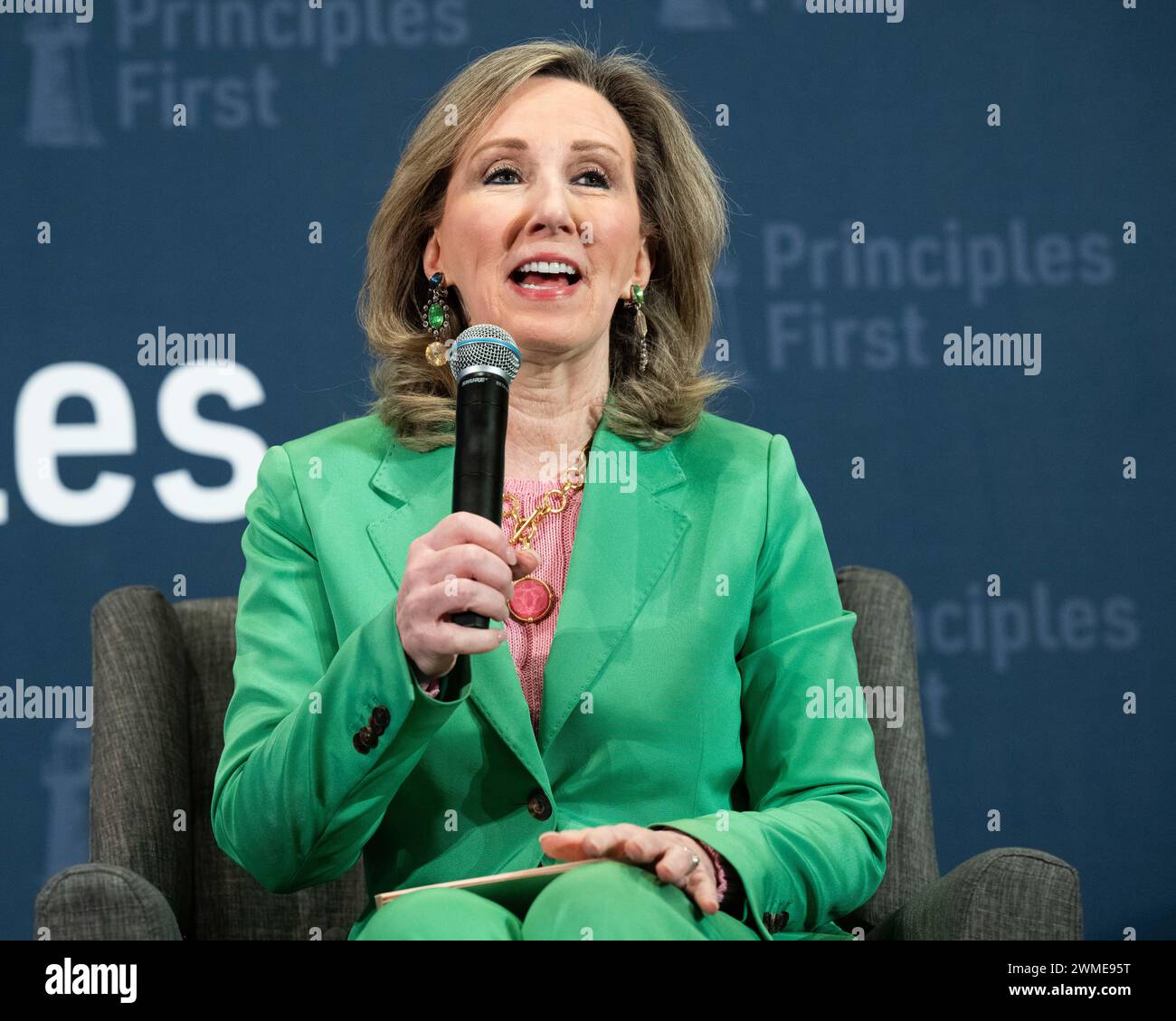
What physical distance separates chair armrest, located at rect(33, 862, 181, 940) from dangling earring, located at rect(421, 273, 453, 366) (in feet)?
2.53

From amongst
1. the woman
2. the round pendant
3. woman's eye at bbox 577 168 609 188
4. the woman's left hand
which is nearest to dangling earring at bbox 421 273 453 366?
the woman

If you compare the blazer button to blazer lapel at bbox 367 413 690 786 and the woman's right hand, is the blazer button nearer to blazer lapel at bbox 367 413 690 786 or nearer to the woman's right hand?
blazer lapel at bbox 367 413 690 786

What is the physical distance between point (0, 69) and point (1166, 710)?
2.50 meters

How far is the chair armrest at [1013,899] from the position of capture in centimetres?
164

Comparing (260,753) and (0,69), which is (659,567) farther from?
(0,69)

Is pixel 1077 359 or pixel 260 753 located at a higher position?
pixel 1077 359

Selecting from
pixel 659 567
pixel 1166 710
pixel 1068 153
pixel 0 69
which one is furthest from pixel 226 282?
pixel 1166 710

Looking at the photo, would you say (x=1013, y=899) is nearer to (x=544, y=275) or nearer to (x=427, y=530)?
(x=427, y=530)

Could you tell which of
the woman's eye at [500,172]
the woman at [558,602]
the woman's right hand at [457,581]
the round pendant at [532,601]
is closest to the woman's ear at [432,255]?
the woman at [558,602]

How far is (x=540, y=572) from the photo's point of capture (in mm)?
1819

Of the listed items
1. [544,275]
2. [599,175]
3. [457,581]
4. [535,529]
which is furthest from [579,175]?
[457,581]

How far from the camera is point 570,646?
5.59ft
